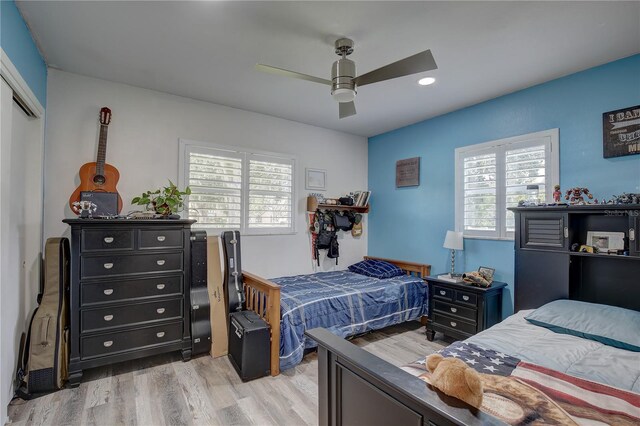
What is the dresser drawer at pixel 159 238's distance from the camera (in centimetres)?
268

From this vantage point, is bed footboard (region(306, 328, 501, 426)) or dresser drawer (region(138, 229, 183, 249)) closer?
bed footboard (region(306, 328, 501, 426))

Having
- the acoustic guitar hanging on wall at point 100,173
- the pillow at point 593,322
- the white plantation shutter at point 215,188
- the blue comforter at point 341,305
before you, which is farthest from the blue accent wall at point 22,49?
the pillow at point 593,322

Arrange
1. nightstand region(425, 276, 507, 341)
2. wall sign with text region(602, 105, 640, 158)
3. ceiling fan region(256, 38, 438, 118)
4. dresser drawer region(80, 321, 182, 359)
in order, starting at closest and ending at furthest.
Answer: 1. ceiling fan region(256, 38, 438, 118)
2. wall sign with text region(602, 105, 640, 158)
3. dresser drawer region(80, 321, 182, 359)
4. nightstand region(425, 276, 507, 341)

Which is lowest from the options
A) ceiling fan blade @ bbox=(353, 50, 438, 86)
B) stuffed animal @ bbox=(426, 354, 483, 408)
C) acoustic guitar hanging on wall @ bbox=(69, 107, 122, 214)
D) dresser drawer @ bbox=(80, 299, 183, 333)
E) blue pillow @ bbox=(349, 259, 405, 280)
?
dresser drawer @ bbox=(80, 299, 183, 333)

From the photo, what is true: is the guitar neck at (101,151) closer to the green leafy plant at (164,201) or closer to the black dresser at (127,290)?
the green leafy plant at (164,201)

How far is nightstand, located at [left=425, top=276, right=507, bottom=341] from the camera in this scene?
300 cm

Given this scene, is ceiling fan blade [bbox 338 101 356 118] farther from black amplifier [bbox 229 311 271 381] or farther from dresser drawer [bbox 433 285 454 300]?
dresser drawer [bbox 433 285 454 300]

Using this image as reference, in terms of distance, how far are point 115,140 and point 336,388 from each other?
3.06m

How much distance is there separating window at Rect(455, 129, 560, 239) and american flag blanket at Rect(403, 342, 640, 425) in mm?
2047

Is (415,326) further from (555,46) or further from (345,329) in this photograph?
(555,46)

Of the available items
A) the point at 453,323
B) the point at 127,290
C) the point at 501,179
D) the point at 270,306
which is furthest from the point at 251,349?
the point at 501,179

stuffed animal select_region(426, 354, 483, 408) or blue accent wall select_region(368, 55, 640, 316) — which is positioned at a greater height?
blue accent wall select_region(368, 55, 640, 316)

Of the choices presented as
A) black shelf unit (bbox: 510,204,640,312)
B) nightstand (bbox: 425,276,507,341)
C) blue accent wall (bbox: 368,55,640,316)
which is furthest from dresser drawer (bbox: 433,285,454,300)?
black shelf unit (bbox: 510,204,640,312)

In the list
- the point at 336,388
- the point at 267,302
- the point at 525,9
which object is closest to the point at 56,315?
the point at 267,302
